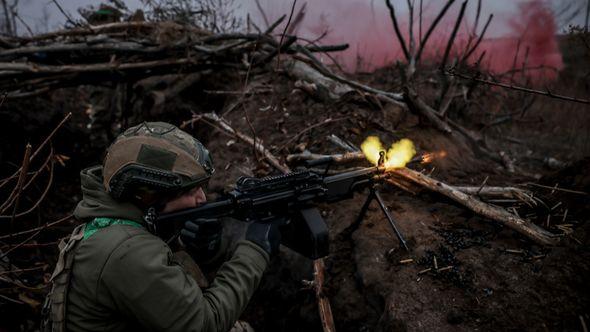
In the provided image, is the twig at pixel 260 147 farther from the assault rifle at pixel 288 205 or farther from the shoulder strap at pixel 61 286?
the shoulder strap at pixel 61 286

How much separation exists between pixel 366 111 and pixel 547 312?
3.25 meters

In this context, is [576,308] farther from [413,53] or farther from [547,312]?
[413,53]

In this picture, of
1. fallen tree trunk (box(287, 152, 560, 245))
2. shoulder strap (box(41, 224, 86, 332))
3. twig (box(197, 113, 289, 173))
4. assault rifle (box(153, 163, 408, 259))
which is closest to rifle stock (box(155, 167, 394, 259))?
assault rifle (box(153, 163, 408, 259))

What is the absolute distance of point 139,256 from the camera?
1.59 metres

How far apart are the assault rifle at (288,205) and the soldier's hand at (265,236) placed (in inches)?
2.0

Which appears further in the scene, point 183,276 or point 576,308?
point 576,308

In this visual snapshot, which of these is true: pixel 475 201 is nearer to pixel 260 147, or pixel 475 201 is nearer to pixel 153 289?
pixel 260 147

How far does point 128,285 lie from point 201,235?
1.69ft

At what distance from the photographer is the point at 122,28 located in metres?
6.10

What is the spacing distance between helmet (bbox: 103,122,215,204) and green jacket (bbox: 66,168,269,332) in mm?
127

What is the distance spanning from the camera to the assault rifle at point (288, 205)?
7.06 ft

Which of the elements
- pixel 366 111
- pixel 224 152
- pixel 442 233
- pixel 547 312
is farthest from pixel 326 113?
pixel 547 312

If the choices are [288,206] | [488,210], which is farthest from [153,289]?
[488,210]

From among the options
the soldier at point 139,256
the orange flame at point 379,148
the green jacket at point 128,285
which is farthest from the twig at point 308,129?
the green jacket at point 128,285
